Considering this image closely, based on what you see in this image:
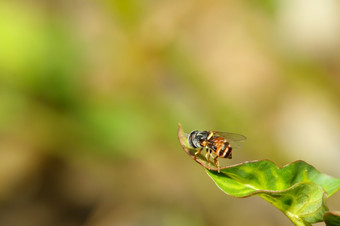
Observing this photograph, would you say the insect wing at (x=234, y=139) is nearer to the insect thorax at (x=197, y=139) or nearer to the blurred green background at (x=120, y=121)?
the insect thorax at (x=197, y=139)

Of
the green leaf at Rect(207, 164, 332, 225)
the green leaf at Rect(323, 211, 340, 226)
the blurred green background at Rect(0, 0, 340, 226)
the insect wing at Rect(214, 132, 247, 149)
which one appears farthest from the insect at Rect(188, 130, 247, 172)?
the blurred green background at Rect(0, 0, 340, 226)

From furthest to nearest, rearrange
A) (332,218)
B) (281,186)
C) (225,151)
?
(225,151) < (281,186) < (332,218)

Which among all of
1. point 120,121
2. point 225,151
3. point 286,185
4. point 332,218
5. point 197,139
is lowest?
point 332,218

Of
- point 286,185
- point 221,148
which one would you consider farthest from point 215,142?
point 286,185

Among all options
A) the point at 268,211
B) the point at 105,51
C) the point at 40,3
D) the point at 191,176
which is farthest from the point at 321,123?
the point at 40,3

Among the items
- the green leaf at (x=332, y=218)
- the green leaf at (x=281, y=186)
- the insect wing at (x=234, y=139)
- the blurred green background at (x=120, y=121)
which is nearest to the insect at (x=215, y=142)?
the insect wing at (x=234, y=139)

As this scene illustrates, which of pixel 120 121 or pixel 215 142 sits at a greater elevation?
pixel 120 121

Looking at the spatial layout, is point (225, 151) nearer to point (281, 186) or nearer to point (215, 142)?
point (215, 142)
